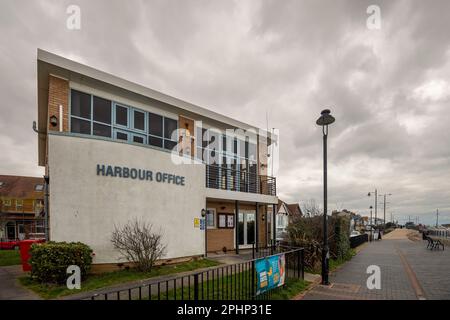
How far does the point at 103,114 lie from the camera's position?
1104 cm

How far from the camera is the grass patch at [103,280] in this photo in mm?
6805

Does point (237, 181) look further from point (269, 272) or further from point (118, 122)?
point (269, 272)

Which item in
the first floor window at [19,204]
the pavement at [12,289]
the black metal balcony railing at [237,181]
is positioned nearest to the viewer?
the pavement at [12,289]

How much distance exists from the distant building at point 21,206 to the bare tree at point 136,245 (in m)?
29.4

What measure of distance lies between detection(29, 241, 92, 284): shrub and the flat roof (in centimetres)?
596

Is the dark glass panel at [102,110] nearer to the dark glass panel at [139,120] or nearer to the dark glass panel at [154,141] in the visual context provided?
the dark glass panel at [139,120]

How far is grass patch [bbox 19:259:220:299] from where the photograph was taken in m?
6.80

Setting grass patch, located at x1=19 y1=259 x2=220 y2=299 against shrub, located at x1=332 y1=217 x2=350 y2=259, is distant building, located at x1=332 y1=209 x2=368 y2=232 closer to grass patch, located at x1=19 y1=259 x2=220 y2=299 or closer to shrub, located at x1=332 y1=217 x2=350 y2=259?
shrub, located at x1=332 y1=217 x2=350 y2=259

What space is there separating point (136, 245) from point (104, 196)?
191 cm

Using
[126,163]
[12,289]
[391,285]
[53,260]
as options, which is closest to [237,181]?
[126,163]

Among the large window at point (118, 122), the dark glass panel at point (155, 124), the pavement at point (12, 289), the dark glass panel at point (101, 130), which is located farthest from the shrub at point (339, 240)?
the pavement at point (12, 289)

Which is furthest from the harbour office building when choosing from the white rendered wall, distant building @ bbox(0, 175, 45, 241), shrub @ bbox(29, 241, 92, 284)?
distant building @ bbox(0, 175, 45, 241)
